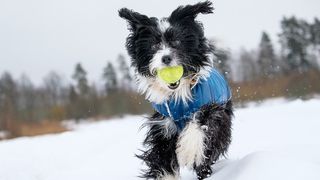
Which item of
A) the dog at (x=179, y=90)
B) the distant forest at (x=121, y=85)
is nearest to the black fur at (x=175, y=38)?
the dog at (x=179, y=90)

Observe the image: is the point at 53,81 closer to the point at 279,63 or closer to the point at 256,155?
the point at 279,63

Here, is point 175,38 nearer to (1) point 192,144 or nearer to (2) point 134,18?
(2) point 134,18

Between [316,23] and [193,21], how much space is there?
50026 mm

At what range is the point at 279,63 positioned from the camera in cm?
5012

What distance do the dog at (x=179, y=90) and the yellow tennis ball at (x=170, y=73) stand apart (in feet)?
0.11

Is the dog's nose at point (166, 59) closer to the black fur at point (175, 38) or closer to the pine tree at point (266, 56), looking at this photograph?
the black fur at point (175, 38)

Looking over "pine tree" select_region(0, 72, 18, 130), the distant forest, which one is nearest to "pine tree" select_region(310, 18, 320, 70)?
the distant forest

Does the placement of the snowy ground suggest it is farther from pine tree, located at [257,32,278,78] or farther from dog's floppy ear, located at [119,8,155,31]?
pine tree, located at [257,32,278,78]

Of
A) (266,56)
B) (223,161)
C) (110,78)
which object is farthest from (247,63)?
(223,161)

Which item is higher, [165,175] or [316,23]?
[316,23]

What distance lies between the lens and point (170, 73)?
4883 mm

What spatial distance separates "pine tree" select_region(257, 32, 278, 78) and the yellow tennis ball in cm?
4465

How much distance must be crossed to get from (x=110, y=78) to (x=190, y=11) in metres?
50.8

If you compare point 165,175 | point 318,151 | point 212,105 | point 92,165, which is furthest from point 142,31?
point 92,165
